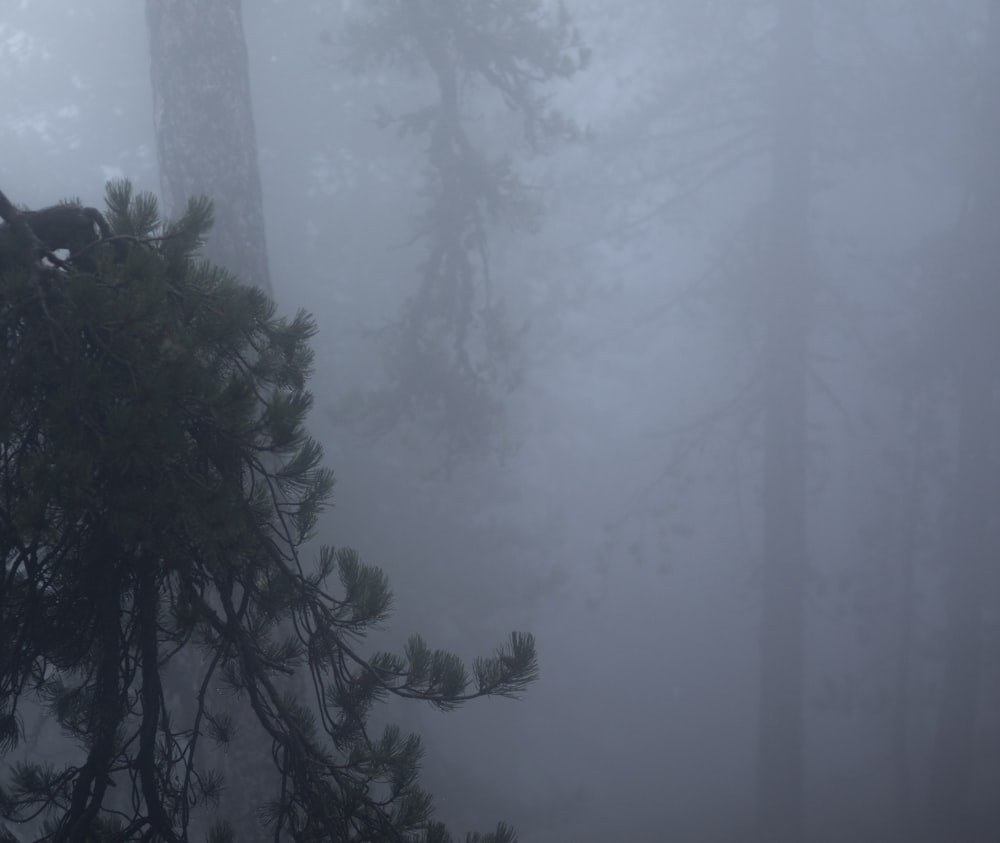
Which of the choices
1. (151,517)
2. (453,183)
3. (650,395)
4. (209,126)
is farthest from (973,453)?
(151,517)

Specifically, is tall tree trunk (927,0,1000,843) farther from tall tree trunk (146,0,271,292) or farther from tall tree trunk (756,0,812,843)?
tall tree trunk (146,0,271,292)

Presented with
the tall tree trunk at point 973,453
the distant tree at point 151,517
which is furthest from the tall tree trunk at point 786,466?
the distant tree at point 151,517

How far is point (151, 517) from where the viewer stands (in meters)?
2.70

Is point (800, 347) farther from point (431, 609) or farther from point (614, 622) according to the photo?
point (431, 609)

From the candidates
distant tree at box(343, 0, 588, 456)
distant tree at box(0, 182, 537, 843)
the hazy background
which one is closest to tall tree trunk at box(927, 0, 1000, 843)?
the hazy background

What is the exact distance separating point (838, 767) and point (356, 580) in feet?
29.7

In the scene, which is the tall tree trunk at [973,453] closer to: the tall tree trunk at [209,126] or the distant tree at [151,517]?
the tall tree trunk at [209,126]

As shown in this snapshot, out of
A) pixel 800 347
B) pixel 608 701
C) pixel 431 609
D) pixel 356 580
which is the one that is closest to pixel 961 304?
pixel 800 347

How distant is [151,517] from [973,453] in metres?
9.63

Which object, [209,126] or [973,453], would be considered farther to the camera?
[973,453]

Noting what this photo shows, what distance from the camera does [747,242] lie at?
414 inches

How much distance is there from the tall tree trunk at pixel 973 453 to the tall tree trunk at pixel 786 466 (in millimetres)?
1922

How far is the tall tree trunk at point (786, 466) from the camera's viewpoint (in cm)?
943

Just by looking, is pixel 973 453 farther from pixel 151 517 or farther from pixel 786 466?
pixel 151 517
